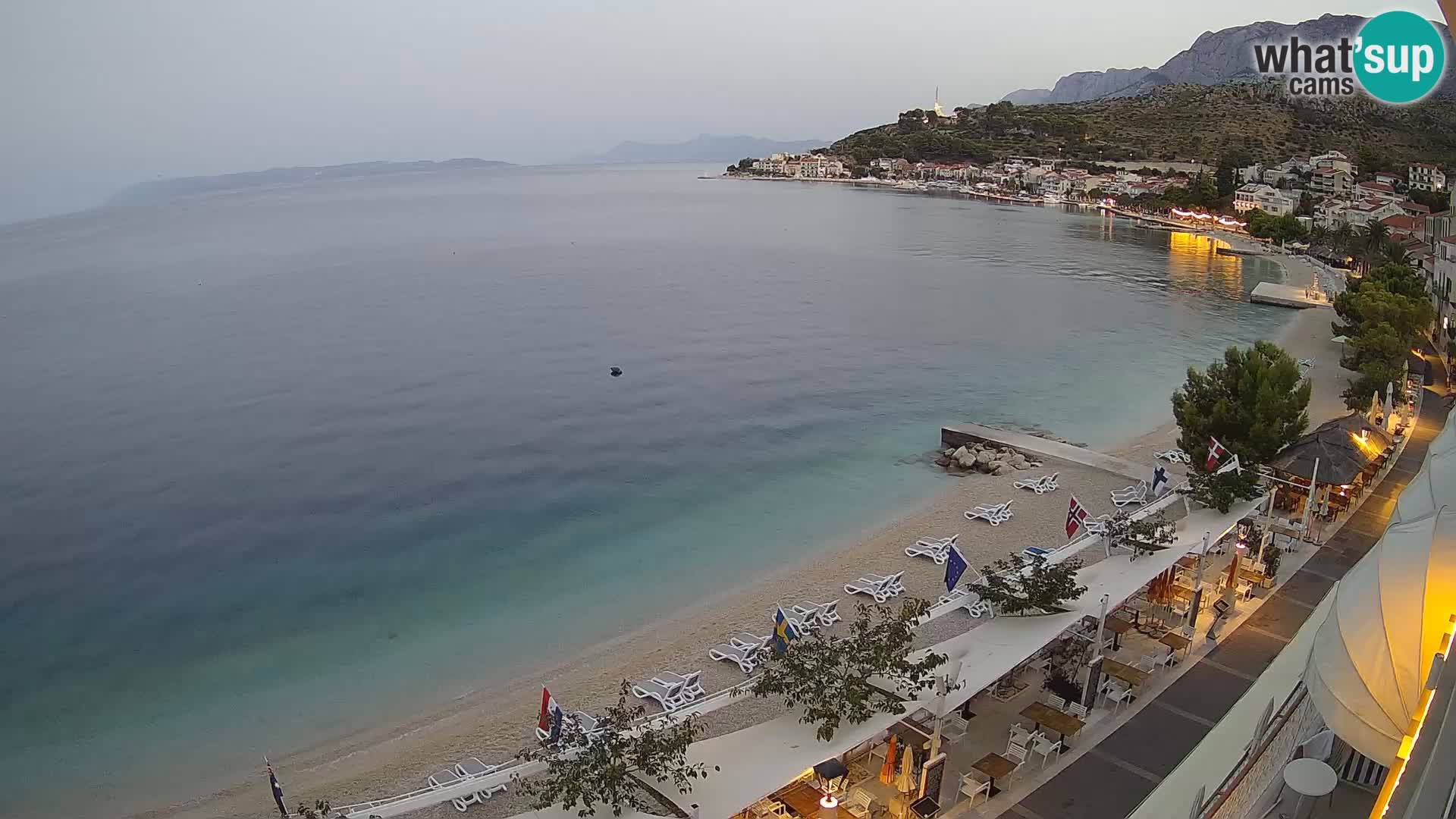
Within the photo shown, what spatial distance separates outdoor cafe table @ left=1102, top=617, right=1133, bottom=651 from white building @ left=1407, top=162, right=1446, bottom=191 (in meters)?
84.4

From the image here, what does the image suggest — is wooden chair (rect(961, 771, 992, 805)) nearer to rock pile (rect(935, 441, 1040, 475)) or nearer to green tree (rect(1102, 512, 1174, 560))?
green tree (rect(1102, 512, 1174, 560))

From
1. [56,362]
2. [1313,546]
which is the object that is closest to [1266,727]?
[1313,546]

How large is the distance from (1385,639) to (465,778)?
30.9ft

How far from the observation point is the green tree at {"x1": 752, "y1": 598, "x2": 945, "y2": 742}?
858 centimetres

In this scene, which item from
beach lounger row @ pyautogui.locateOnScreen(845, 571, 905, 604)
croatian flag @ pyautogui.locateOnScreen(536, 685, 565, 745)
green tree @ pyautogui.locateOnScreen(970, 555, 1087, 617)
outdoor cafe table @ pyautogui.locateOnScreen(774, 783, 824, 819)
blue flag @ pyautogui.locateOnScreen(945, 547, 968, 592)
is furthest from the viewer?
beach lounger row @ pyautogui.locateOnScreen(845, 571, 905, 604)

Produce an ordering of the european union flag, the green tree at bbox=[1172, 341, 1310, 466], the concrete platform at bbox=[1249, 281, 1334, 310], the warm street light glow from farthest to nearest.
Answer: the concrete platform at bbox=[1249, 281, 1334, 310]
the green tree at bbox=[1172, 341, 1310, 466]
the european union flag
the warm street light glow

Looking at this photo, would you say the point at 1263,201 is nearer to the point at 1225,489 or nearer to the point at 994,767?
the point at 1225,489

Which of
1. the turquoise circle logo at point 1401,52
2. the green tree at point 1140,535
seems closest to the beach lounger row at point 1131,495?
the green tree at point 1140,535

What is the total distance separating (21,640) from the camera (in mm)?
16844

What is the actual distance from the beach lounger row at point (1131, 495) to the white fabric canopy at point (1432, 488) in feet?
29.5

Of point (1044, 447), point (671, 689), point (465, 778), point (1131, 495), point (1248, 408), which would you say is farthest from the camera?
point (1044, 447)

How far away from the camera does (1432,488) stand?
27.7 feet

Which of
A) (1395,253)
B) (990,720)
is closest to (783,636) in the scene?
(990,720)

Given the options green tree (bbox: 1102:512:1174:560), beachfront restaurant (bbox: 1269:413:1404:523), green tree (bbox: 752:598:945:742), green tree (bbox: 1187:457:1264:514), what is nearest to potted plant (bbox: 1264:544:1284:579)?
green tree (bbox: 1187:457:1264:514)
